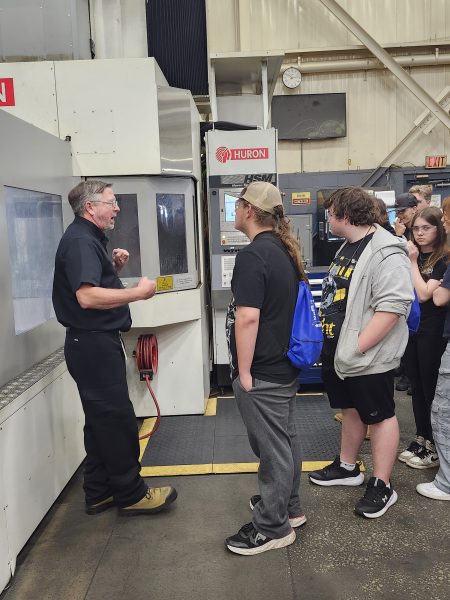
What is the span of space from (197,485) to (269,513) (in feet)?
2.51

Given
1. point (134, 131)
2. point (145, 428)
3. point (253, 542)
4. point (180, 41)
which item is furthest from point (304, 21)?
→ point (253, 542)

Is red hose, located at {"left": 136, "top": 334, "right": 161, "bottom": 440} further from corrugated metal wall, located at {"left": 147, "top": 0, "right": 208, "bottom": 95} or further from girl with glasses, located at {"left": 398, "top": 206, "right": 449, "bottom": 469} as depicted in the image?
corrugated metal wall, located at {"left": 147, "top": 0, "right": 208, "bottom": 95}

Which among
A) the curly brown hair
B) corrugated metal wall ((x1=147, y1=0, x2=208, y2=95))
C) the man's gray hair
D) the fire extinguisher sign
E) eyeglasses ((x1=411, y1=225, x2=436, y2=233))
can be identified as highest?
corrugated metal wall ((x1=147, y1=0, x2=208, y2=95))

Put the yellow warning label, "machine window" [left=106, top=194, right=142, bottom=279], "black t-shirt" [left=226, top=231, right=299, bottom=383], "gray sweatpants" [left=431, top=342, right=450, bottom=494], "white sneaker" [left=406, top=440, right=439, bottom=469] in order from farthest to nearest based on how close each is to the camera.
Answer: the yellow warning label, "machine window" [left=106, top=194, right=142, bottom=279], "white sneaker" [left=406, top=440, right=439, bottom=469], "gray sweatpants" [left=431, top=342, right=450, bottom=494], "black t-shirt" [left=226, top=231, right=299, bottom=383]

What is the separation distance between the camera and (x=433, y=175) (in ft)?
23.0

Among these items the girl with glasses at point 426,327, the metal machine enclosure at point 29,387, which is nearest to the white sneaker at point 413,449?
the girl with glasses at point 426,327

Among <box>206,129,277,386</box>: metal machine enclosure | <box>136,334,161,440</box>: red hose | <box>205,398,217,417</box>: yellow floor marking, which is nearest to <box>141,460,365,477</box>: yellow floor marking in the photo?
<box>136,334,161,440</box>: red hose

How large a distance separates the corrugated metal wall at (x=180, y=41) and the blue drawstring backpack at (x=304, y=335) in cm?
256

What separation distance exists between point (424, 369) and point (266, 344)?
128 centimetres

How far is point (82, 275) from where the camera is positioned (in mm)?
2125

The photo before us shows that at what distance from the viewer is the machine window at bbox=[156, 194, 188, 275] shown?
11.1 feet

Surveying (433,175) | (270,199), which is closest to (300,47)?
(433,175)

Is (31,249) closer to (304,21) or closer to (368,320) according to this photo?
(368,320)

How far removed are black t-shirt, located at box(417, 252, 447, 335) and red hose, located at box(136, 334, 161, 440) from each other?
1.79 metres
